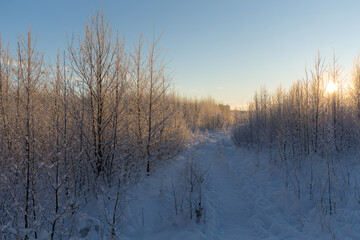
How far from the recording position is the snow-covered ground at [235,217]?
3.48 m

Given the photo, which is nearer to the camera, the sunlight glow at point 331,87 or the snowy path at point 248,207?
the snowy path at point 248,207

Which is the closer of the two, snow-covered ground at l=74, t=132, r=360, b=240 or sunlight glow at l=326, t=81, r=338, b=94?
snow-covered ground at l=74, t=132, r=360, b=240

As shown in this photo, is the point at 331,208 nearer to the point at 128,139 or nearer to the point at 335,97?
the point at 128,139

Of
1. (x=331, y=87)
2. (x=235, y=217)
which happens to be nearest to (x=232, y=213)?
(x=235, y=217)

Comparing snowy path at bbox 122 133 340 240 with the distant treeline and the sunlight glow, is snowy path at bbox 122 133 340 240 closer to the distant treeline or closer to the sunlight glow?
the distant treeline

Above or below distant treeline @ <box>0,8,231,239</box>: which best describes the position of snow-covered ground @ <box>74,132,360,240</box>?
below

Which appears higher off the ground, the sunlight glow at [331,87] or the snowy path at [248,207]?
the sunlight glow at [331,87]

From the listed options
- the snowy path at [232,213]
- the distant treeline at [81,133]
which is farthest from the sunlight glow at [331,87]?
the distant treeline at [81,133]

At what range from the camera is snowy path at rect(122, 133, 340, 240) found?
140 inches

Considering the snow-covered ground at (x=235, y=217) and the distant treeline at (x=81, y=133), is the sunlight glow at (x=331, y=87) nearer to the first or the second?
the snow-covered ground at (x=235, y=217)

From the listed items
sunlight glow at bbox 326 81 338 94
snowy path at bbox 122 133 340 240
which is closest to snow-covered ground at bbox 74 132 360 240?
snowy path at bbox 122 133 340 240

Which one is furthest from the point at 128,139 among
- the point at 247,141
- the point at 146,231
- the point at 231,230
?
the point at 247,141

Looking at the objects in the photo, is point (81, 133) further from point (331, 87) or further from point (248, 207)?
point (331, 87)

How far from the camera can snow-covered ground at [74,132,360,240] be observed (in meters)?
3.48
